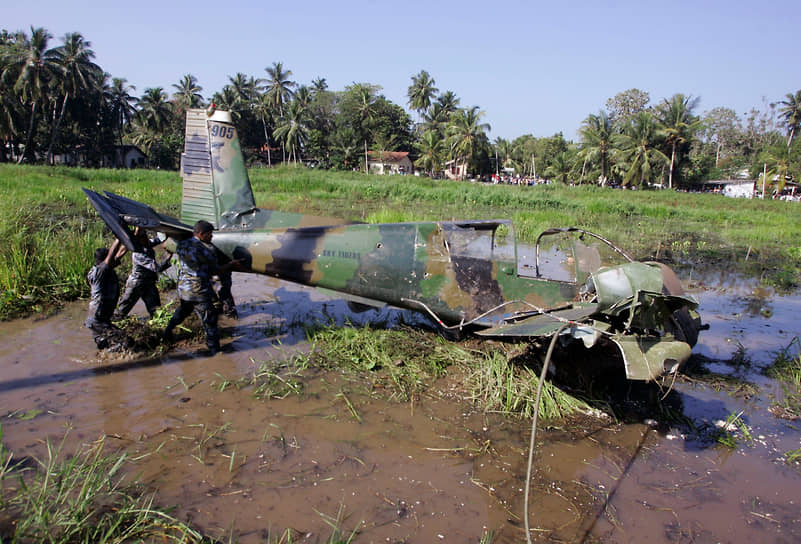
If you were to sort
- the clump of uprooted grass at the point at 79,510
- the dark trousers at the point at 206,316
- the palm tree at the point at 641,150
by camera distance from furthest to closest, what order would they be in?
the palm tree at the point at 641,150, the dark trousers at the point at 206,316, the clump of uprooted grass at the point at 79,510

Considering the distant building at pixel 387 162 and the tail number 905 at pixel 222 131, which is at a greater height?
the distant building at pixel 387 162

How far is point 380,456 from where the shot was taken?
163 inches

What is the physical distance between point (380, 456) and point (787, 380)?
6132 millimetres

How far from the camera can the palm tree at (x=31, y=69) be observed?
48.1 m

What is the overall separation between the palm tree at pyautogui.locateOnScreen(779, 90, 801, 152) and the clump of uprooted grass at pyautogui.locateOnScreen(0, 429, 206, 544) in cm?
10318

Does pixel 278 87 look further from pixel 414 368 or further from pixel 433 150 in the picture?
pixel 414 368

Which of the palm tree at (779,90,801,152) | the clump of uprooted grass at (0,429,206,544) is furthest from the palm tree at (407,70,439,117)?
the clump of uprooted grass at (0,429,206,544)

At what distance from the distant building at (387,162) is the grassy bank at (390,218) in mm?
29150

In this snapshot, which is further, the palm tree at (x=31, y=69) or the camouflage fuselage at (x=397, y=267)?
the palm tree at (x=31, y=69)

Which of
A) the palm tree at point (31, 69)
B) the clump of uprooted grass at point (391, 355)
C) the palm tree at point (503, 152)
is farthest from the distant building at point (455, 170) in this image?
the clump of uprooted grass at point (391, 355)

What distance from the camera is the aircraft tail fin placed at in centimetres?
766

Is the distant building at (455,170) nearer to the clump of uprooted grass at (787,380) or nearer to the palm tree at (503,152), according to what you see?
the palm tree at (503,152)

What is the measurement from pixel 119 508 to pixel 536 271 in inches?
228

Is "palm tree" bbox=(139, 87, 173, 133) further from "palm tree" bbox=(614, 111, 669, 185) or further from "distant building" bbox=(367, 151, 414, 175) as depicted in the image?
"palm tree" bbox=(614, 111, 669, 185)
